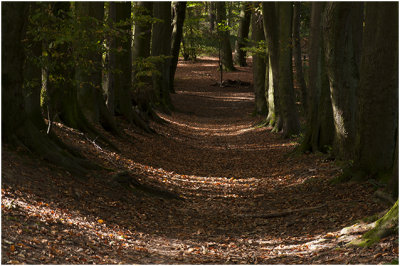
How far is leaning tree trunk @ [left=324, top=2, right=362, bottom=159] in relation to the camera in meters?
11.0

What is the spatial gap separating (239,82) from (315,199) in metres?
32.9

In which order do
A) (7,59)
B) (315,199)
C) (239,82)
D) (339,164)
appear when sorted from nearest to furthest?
(7,59), (315,199), (339,164), (239,82)

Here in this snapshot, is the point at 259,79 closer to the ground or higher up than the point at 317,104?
higher up

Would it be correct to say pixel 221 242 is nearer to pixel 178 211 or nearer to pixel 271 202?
pixel 178 211

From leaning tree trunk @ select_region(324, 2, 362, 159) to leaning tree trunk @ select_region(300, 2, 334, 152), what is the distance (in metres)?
1.21

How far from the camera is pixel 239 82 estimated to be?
42031 millimetres

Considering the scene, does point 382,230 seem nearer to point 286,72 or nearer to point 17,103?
point 17,103

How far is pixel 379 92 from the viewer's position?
346 inches

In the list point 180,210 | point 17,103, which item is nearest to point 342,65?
point 180,210

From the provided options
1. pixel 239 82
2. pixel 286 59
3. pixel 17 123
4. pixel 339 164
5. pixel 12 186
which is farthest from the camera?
pixel 239 82

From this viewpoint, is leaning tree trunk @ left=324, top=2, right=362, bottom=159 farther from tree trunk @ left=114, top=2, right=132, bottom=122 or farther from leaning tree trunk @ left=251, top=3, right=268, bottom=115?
leaning tree trunk @ left=251, top=3, right=268, bottom=115

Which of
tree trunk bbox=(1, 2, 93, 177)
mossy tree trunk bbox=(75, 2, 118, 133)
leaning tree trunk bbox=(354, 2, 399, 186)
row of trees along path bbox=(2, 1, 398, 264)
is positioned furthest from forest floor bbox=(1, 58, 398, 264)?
Result: mossy tree trunk bbox=(75, 2, 118, 133)

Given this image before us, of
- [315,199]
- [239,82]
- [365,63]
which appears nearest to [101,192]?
[315,199]

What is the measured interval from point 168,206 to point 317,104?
6.27 m
